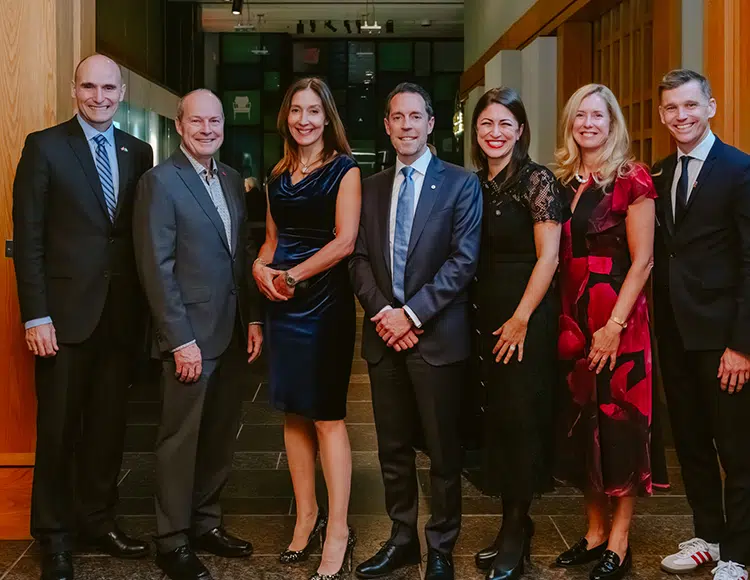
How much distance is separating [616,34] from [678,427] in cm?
410

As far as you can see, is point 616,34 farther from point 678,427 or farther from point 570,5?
point 678,427

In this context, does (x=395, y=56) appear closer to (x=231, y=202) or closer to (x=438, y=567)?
(x=231, y=202)

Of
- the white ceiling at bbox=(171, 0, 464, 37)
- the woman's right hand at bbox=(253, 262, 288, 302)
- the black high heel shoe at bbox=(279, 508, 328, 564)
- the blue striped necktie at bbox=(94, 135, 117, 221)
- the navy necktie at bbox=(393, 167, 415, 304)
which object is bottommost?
the black high heel shoe at bbox=(279, 508, 328, 564)

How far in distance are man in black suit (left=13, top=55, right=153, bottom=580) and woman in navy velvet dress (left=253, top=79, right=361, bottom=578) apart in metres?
0.56

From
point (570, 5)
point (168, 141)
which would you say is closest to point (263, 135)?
point (168, 141)

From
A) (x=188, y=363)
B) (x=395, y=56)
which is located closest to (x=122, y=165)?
(x=188, y=363)

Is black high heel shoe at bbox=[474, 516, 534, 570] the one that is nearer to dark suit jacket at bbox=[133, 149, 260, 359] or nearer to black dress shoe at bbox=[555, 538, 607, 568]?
black dress shoe at bbox=[555, 538, 607, 568]

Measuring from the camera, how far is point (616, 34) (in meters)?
6.38

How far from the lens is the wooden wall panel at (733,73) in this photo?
370 centimetres

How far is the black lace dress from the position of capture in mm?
2854

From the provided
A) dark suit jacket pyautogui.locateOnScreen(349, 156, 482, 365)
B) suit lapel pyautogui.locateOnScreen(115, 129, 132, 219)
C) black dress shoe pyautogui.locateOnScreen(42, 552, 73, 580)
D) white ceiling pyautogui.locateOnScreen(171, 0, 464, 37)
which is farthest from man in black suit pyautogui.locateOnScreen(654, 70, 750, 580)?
white ceiling pyautogui.locateOnScreen(171, 0, 464, 37)

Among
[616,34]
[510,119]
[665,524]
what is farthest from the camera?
[616,34]

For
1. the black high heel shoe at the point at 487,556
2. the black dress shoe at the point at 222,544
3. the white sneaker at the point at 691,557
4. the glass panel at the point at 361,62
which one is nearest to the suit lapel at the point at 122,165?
the black dress shoe at the point at 222,544

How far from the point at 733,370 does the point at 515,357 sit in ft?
2.35
